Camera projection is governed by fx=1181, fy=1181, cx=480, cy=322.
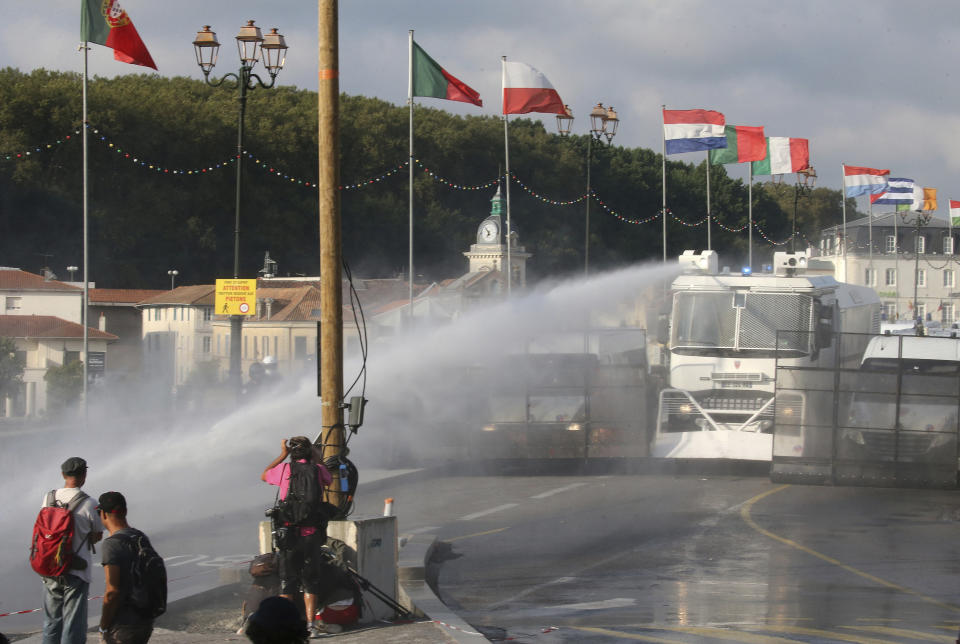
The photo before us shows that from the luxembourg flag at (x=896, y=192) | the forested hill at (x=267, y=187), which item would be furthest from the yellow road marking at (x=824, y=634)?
the luxembourg flag at (x=896, y=192)

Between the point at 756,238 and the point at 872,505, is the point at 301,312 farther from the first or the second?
the point at 756,238

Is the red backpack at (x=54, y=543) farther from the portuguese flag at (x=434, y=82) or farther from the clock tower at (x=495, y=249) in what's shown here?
the clock tower at (x=495, y=249)

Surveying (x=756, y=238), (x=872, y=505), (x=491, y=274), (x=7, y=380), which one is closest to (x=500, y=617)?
(x=872, y=505)

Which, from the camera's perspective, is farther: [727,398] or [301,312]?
[301,312]

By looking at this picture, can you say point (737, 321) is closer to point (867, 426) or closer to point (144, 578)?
point (867, 426)

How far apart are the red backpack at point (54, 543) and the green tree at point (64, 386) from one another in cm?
3172

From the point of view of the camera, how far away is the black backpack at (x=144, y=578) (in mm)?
6963

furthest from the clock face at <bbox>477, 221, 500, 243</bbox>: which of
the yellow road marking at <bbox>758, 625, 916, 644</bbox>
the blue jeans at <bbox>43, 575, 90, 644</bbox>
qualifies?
the blue jeans at <bbox>43, 575, 90, 644</bbox>

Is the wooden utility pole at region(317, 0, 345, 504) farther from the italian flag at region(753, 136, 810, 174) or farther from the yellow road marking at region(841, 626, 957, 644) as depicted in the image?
the italian flag at region(753, 136, 810, 174)

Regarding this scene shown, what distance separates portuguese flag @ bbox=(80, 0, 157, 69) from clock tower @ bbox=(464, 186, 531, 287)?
58026mm

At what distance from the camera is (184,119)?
225ft

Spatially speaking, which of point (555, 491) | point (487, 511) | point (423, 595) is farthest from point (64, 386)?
point (423, 595)

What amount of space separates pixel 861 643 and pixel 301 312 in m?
52.7

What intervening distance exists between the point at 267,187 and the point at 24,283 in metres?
23.2
